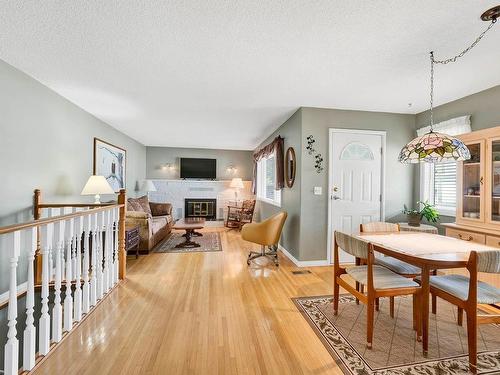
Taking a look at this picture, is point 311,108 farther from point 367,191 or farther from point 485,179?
point 485,179

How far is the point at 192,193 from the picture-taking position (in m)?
7.32

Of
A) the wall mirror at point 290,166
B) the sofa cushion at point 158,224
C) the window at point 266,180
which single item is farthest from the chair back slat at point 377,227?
the sofa cushion at point 158,224

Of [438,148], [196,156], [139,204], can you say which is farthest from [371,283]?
[196,156]

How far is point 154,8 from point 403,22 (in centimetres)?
179

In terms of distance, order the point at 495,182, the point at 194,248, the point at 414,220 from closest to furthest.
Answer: the point at 495,182, the point at 414,220, the point at 194,248

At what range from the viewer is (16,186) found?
257 cm

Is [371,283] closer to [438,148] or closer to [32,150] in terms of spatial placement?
[438,148]

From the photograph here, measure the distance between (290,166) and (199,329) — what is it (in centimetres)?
280

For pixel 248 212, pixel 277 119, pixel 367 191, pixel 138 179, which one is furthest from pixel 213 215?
pixel 367 191

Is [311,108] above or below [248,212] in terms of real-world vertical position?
above

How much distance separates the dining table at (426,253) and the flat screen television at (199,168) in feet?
18.9

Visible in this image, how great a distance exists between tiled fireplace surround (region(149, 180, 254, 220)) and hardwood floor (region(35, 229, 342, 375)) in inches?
162

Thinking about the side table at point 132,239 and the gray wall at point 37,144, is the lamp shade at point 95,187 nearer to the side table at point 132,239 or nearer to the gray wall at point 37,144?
the gray wall at point 37,144

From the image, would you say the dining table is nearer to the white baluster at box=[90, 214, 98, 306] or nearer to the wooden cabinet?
the wooden cabinet
